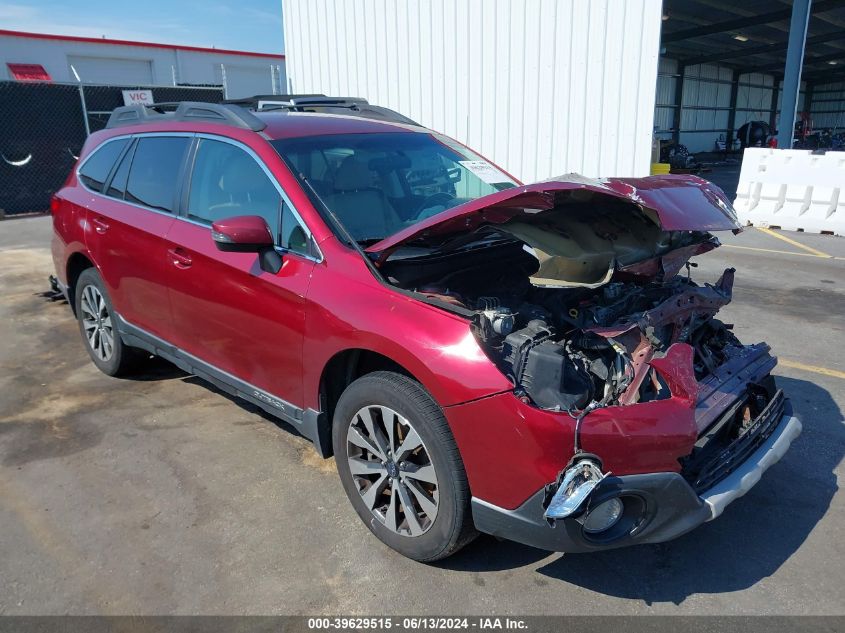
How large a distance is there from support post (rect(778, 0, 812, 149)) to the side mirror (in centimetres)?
1365

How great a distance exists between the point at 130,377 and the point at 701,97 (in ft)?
119

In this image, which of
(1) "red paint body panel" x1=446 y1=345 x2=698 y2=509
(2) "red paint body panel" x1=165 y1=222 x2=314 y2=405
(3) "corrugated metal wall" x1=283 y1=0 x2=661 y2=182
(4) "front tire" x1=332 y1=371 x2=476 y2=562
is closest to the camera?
(1) "red paint body panel" x1=446 y1=345 x2=698 y2=509

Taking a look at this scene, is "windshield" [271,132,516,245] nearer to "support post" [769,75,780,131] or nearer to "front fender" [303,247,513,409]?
"front fender" [303,247,513,409]

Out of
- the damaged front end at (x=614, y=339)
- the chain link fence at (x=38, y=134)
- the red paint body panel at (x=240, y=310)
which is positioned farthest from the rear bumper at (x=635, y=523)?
the chain link fence at (x=38, y=134)

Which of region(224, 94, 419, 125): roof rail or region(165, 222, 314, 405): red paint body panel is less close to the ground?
region(224, 94, 419, 125): roof rail

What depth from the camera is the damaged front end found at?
2.37 meters

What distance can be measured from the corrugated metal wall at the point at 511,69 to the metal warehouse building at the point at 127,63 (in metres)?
11.8

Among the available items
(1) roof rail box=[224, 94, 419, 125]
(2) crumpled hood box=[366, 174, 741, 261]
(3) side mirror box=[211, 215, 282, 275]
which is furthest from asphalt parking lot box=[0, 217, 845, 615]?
(1) roof rail box=[224, 94, 419, 125]

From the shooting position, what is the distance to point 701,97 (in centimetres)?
3469

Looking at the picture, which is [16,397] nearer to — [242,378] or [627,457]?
[242,378]

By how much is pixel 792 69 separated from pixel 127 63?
2736 centimetres

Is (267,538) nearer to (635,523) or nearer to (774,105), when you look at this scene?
(635,523)

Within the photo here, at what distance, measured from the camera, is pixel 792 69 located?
45.7ft

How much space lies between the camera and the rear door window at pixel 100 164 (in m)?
4.67
